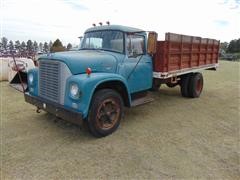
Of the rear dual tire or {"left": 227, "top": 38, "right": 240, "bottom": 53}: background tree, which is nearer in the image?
the rear dual tire

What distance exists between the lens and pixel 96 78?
12.3 feet

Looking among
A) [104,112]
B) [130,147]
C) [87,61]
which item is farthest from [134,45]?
[130,147]

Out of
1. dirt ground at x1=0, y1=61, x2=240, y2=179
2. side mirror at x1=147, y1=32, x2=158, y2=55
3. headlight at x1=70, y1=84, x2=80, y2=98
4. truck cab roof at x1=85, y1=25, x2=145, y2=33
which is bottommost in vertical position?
dirt ground at x1=0, y1=61, x2=240, y2=179

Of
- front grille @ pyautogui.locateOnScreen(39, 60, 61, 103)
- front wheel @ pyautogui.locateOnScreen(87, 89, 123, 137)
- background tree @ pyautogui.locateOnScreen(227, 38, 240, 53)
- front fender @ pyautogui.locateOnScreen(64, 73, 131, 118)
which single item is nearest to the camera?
front fender @ pyautogui.locateOnScreen(64, 73, 131, 118)

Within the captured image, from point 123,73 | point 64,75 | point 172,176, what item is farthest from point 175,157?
point 64,75

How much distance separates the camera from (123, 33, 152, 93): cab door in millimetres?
4832

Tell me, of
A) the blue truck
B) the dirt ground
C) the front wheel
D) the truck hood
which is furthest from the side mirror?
the dirt ground

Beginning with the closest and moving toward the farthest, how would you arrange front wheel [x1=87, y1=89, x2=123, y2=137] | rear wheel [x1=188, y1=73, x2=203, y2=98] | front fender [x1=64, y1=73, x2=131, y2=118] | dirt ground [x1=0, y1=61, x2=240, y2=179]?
1. dirt ground [x1=0, y1=61, x2=240, y2=179]
2. front fender [x1=64, y1=73, x2=131, y2=118]
3. front wheel [x1=87, y1=89, x2=123, y2=137]
4. rear wheel [x1=188, y1=73, x2=203, y2=98]

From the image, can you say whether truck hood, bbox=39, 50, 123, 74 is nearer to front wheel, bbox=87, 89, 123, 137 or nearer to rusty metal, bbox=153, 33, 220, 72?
front wheel, bbox=87, 89, 123, 137

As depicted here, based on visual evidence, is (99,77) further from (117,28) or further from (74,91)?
(117,28)

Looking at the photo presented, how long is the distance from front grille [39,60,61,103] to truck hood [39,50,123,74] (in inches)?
5.2

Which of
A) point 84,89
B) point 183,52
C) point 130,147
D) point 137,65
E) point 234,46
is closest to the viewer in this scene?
point 84,89

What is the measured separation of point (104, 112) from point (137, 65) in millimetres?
1542

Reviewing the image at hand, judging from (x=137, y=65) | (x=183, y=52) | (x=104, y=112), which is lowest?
(x=104, y=112)
